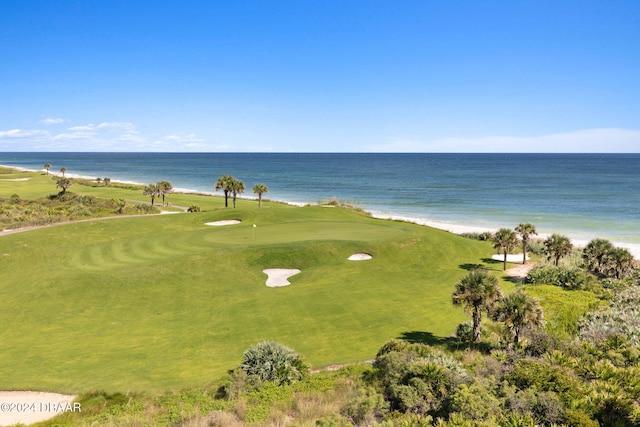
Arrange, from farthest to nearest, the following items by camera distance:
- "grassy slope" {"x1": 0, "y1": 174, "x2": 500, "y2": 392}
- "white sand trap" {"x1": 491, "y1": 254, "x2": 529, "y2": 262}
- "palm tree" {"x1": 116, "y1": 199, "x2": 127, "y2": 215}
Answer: "palm tree" {"x1": 116, "y1": 199, "x2": 127, "y2": 215}
"white sand trap" {"x1": 491, "y1": 254, "x2": 529, "y2": 262}
"grassy slope" {"x1": 0, "y1": 174, "x2": 500, "y2": 392}

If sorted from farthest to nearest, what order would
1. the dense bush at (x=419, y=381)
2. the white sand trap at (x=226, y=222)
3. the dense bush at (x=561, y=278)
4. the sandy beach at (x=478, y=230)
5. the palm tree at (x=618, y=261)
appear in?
the sandy beach at (x=478, y=230) → the white sand trap at (x=226, y=222) → the palm tree at (x=618, y=261) → the dense bush at (x=561, y=278) → the dense bush at (x=419, y=381)

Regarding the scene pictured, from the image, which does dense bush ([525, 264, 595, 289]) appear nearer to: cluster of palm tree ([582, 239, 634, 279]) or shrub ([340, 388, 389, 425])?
cluster of palm tree ([582, 239, 634, 279])

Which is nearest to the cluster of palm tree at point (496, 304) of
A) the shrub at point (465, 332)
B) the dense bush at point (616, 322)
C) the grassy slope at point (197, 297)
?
the shrub at point (465, 332)

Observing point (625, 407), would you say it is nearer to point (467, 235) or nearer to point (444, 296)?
point (444, 296)

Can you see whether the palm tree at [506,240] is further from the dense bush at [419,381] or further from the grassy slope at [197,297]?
the dense bush at [419,381]

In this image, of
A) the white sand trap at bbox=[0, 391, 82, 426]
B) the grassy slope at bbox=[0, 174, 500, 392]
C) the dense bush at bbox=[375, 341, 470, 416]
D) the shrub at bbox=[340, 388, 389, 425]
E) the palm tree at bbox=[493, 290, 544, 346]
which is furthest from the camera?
the palm tree at bbox=[493, 290, 544, 346]

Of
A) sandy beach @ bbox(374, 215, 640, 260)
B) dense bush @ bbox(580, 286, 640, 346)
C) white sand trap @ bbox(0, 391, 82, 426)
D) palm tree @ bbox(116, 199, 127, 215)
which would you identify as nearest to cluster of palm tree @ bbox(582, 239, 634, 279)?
dense bush @ bbox(580, 286, 640, 346)

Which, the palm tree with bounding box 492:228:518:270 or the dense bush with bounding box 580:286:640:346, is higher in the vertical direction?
the palm tree with bounding box 492:228:518:270
